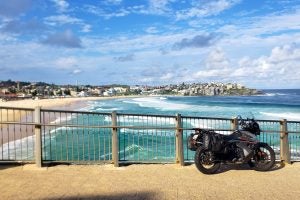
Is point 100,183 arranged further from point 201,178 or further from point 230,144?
point 230,144

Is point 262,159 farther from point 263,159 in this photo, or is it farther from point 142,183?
point 142,183

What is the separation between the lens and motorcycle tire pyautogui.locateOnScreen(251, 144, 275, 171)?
32.7 ft

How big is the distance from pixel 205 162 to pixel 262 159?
4.81 ft

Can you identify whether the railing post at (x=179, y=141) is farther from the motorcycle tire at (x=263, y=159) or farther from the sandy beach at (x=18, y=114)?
the sandy beach at (x=18, y=114)

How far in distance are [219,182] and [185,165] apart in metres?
1.68

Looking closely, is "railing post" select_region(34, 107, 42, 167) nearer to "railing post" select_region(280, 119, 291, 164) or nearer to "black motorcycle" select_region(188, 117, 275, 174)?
"black motorcycle" select_region(188, 117, 275, 174)

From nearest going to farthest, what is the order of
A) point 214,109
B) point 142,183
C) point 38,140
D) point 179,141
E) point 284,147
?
1. point 142,183
2. point 38,140
3. point 179,141
4. point 284,147
5. point 214,109

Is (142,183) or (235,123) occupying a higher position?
(235,123)

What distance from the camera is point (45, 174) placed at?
8.97m

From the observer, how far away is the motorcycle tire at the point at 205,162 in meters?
9.28

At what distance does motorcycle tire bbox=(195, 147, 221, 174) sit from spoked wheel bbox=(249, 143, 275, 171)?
948 mm

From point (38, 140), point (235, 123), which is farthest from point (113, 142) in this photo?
point (235, 123)

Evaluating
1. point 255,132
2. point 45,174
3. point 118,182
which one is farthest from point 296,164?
point 45,174

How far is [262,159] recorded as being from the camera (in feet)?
32.9
